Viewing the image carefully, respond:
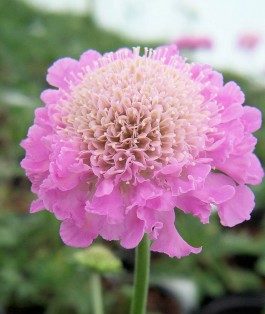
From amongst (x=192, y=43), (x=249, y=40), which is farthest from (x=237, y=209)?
(x=249, y=40)

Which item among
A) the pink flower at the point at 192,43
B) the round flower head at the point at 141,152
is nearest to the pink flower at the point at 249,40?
the pink flower at the point at 192,43

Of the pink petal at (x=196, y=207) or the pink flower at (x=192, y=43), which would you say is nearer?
the pink petal at (x=196, y=207)

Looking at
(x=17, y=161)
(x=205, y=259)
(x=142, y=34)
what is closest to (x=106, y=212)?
(x=205, y=259)

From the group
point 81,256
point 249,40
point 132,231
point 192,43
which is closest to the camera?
point 132,231

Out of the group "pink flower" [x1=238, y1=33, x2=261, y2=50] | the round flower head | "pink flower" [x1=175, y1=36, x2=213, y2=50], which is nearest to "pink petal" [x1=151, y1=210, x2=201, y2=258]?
the round flower head

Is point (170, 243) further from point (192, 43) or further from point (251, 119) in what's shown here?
point (192, 43)

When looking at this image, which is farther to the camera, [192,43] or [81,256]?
[192,43]

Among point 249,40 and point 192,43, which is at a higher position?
point 249,40

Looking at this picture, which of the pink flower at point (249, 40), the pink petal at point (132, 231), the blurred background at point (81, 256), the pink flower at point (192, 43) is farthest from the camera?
the pink flower at point (249, 40)

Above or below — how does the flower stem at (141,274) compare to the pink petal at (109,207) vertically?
below

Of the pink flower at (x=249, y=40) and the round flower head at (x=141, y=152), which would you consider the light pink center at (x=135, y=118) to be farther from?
the pink flower at (x=249, y=40)
